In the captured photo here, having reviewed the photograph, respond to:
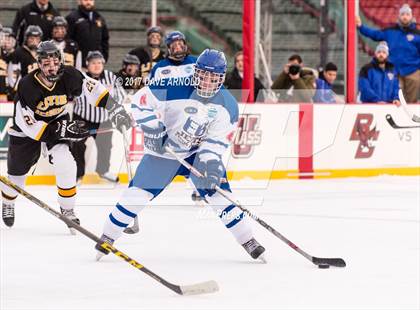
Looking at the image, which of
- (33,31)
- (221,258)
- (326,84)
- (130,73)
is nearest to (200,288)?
(221,258)

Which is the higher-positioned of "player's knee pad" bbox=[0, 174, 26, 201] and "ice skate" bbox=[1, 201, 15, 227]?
"player's knee pad" bbox=[0, 174, 26, 201]

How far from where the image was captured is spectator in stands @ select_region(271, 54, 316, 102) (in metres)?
10.1

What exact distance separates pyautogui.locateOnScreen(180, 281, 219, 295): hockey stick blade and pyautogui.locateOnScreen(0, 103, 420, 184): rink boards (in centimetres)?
504

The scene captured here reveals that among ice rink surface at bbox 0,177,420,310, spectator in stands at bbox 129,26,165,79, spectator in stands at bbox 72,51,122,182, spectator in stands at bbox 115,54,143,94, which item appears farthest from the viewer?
spectator in stands at bbox 129,26,165,79

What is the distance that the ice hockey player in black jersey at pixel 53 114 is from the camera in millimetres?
5800

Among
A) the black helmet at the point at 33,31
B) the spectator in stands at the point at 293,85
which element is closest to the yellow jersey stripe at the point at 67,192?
the black helmet at the point at 33,31

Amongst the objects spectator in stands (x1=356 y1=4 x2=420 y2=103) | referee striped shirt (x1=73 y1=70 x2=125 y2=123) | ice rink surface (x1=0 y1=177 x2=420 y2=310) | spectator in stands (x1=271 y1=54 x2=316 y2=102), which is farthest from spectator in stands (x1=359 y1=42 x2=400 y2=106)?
referee striped shirt (x1=73 y1=70 x2=125 y2=123)

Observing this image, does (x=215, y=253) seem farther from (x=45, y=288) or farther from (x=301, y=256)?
(x=45, y=288)

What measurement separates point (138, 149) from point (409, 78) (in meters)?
3.36

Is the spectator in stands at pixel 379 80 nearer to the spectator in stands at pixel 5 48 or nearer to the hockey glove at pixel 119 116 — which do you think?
the spectator in stands at pixel 5 48

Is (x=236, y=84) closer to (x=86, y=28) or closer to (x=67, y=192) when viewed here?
A: (x=86, y=28)

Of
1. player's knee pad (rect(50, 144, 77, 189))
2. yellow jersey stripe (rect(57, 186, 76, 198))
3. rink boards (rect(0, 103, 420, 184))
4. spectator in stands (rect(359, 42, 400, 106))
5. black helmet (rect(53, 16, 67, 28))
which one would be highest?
black helmet (rect(53, 16, 67, 28))

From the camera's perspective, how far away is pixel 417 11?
1356 centimetres

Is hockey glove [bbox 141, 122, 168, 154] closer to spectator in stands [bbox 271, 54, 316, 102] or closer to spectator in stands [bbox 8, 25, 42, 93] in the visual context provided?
spectator in stands [bbox 8, 25, 42, 93]
